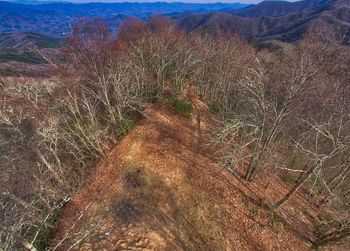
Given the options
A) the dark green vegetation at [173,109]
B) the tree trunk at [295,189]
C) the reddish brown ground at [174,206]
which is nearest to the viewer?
the tree trunk at [295,189]

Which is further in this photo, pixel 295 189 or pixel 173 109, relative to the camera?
pixel 173 109

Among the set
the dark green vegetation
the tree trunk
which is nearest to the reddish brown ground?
the dark green vegetation

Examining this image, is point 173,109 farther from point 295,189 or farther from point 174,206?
point 295,189

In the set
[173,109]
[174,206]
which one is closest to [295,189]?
[174,206]

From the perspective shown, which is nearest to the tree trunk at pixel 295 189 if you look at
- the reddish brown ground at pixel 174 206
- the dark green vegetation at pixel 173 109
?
the dark green vegetation at pixel 173 109

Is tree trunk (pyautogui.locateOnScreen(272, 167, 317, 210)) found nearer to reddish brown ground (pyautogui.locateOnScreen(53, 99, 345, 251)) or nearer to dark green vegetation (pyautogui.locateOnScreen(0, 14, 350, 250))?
dark green vegetation (pyautogui.locateOnScreen(0, 14, 350, 250))

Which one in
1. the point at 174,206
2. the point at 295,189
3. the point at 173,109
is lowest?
the point at 174,206

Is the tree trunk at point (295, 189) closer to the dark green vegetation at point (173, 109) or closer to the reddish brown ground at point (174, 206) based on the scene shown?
the dark green vegetation at point (173, 109)

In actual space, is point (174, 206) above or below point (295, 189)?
below

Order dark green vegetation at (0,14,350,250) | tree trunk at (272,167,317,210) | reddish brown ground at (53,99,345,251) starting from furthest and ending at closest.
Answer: reddish brown ground at (53,99,345,251) < dark green vegetation at (0,14,350,250) < tree trunk at (272,167,317,210)

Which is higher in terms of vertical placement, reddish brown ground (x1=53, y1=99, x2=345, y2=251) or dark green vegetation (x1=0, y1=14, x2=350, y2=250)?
dark green vegetation (x1=0, y1=14, x2=350, y2=250)
